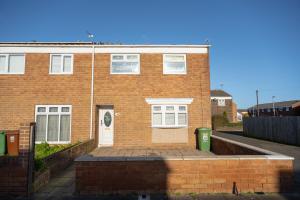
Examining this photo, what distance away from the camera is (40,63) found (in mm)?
11883

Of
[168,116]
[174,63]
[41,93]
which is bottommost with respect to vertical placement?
[168,116]

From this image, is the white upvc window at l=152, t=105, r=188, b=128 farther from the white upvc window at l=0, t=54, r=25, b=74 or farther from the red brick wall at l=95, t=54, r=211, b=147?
the white upvc window at l=0, t=54, r=25, b=74

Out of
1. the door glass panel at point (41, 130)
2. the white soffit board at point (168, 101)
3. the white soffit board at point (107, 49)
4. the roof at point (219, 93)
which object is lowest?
the door glass panel at point (41, 130)

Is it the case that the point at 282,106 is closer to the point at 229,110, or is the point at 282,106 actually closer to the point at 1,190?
the point at 229,110

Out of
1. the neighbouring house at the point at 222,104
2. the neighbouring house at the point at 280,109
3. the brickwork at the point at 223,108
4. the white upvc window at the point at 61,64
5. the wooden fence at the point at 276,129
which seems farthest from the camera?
the neighbouring house at the point at 222,104

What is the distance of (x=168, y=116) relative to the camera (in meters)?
11.9

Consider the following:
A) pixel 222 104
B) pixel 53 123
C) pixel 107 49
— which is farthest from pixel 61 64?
pixel 222 104

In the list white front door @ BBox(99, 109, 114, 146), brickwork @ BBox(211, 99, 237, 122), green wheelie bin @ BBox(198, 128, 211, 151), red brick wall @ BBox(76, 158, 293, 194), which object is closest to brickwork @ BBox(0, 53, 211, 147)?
white front door @ BBox(99, 109, 114, 146)

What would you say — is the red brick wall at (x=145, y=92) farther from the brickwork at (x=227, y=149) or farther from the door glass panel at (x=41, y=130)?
the door glass panel at (x=41, y=130)

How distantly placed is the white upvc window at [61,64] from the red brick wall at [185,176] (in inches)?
327

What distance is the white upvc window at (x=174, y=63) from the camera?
12273 mm

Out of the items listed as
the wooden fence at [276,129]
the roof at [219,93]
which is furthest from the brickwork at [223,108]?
the wooden fence at [276,129]

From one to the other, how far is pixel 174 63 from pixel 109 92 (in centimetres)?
410

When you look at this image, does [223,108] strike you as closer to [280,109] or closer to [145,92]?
[280,109]
